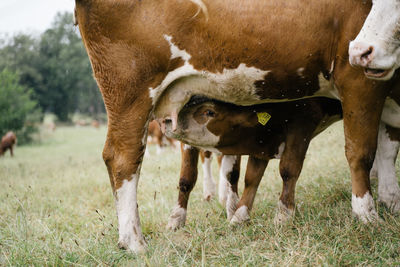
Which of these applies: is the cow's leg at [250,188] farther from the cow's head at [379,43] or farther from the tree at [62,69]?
the tree at [62,69]

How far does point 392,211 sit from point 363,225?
79 centimetres

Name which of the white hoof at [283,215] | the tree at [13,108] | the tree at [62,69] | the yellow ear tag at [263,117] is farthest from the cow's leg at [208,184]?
the tree at [62,69]

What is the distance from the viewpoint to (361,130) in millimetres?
3148

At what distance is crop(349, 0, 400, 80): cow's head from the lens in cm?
263

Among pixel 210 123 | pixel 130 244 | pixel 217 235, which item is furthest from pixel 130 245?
pixel 210 123

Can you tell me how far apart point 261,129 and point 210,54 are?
1.22 metres

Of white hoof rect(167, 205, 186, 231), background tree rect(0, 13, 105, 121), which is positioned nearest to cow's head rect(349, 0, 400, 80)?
white hoof rect(167, 205, 186, 231)

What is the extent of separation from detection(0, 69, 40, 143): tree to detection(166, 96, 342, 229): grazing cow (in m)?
19.8

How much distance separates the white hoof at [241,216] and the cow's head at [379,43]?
1.81m

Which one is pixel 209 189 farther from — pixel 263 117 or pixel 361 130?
pixel 361 130

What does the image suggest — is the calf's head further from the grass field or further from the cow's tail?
the cow's tail

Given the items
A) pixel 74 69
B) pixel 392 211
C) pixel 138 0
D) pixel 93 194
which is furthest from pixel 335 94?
pixel 74 69

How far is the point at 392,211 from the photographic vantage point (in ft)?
11.8

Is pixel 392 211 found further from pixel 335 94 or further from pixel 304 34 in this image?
pixel 304 34
